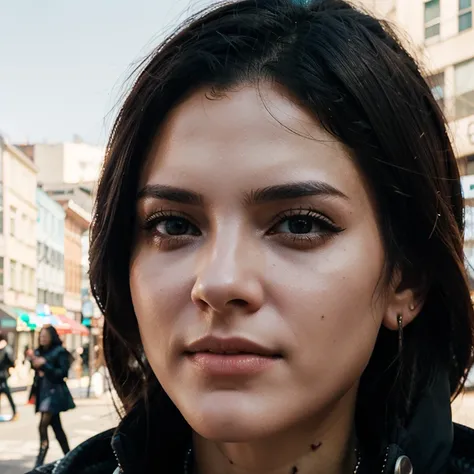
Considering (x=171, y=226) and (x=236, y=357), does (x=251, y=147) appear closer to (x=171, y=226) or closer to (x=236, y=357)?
(x=171, y=226)

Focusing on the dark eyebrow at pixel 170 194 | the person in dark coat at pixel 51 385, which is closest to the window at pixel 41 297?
the person in dark coat at pixel 51 385

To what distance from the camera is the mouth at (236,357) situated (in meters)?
1.17

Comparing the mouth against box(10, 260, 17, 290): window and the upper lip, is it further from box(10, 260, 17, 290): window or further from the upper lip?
box(10, 260, 17, 290): window

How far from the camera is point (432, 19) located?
12.5 meters

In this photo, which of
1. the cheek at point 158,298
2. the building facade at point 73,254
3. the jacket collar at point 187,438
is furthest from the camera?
the building facade at point 73,254

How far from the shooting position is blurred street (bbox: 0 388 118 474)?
6.42m

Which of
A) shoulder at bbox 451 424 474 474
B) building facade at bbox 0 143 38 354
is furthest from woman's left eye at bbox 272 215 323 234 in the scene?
building facade at bbox 0 143 38 354

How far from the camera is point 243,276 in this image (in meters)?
1.17

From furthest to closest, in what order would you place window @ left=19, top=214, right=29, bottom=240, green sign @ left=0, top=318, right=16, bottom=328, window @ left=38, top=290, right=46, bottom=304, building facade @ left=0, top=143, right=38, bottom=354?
window @ left=38, top=290, right=46, bottom=304 → window @ left=19, top=214, right=29, bottom=240 → building facade @ left=0, top=143, right=38, bottom=354 → green sign @ left=0, top=318, right=16, bottom=328

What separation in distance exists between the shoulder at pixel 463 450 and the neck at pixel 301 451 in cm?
22

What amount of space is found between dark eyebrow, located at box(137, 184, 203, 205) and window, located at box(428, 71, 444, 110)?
0.62m

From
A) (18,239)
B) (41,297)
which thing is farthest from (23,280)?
(41,297)

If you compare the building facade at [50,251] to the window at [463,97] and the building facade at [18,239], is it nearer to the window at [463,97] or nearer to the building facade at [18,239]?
the building facade at [18,239]

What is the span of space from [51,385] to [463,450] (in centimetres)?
547
